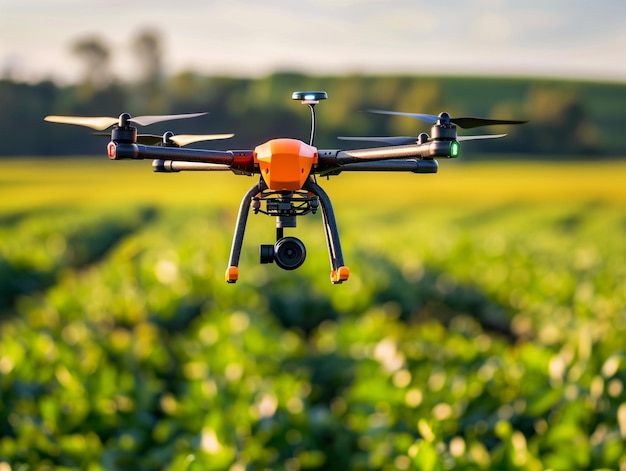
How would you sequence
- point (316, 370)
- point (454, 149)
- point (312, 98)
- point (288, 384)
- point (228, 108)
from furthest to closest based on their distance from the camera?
point (316, 370) → point (288, 384) → point (228, 108) → point (312, 98) → point (454, 149)

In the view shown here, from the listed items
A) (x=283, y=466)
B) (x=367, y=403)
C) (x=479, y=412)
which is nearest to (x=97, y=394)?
(x=283, y=466)

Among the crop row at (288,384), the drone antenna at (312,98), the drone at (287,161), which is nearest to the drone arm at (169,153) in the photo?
the drone at (287,161)

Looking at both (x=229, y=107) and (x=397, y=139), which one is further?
(x=229, y=107)

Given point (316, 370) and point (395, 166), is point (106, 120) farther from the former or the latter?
point (316, 370)

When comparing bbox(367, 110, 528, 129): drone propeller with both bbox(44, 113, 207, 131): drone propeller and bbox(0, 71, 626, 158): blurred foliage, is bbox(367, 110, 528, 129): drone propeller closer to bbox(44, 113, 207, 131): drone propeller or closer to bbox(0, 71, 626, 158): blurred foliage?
bbox(0, 71, 626, 158): blurred foliage

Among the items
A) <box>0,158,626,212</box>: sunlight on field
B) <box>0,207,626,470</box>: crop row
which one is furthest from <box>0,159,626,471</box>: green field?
<box>0,158,626,212</box>: sunlight on field

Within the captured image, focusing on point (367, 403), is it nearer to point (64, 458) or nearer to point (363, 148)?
point (64, 458)

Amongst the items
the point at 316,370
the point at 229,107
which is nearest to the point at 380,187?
the point at 316,370

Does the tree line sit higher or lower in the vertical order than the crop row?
higher
